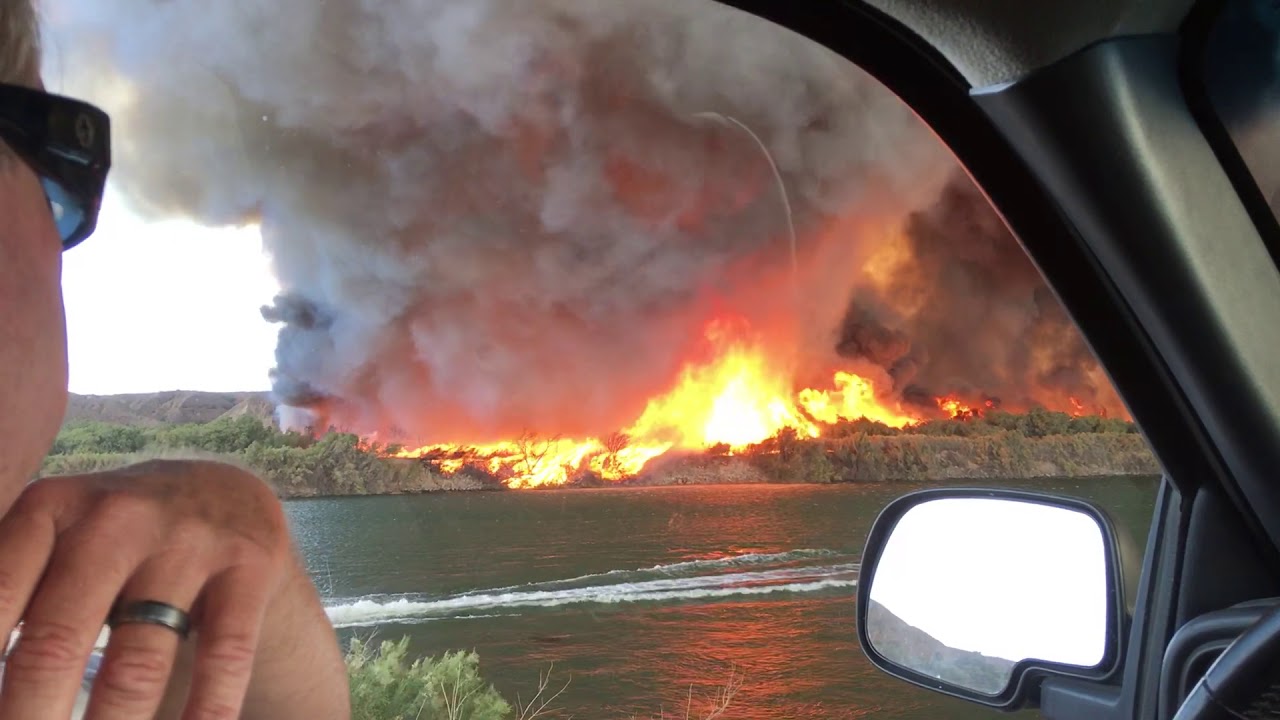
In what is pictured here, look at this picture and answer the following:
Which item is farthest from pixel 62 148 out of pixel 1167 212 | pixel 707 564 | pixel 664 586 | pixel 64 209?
pixel 707 564

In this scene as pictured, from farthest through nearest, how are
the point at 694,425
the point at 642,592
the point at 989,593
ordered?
the point at 642,592, the point at 694,425, the point at 989,593

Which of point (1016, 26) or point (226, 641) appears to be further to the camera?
point (1016, 26)

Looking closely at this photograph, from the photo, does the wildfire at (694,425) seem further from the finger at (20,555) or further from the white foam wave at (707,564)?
the white foam wave at (707,564)

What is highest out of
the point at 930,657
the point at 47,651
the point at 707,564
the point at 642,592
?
the point at 47,651

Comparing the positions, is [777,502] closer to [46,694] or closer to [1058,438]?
[1058,438]

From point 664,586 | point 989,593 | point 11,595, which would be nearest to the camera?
point 11,595

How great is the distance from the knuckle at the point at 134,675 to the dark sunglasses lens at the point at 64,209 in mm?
308

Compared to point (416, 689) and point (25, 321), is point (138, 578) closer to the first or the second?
point (25, 321)

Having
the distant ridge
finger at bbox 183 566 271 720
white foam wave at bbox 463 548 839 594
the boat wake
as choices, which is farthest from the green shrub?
white foam wave at bbox 463 548 839 594

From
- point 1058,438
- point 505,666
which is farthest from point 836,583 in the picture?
point 1058,438

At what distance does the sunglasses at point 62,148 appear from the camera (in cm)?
63

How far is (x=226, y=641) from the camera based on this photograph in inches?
25.9

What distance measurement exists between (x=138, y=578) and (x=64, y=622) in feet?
0.21

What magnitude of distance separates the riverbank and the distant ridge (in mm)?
25
